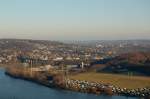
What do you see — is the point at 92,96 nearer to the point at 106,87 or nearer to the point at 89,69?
the point at 106,87

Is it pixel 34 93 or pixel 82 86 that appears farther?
pixel 82 86

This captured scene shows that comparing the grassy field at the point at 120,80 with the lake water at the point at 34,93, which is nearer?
the lake water at the point at 34,93

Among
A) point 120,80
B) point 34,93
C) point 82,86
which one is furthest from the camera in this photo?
point 120,80

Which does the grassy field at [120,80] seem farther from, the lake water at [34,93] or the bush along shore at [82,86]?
the lake water at [34,93]

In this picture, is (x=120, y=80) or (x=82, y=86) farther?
(x=120, y=80)

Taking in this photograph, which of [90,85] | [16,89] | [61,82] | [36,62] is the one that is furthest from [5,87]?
[36,62]

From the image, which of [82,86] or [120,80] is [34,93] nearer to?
[82,86]

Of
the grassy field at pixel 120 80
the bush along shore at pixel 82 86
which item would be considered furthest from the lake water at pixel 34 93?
the grassy field at pixel 120 80

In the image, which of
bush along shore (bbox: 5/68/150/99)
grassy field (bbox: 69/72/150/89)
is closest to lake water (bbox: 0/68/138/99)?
bush along shore (bbox: 5/68/150/99)

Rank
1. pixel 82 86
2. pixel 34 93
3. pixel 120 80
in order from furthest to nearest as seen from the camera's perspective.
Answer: pixel 120 80 → pixel 82 86 → pixel 34 93

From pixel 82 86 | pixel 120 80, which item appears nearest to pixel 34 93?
pixel 82 86
